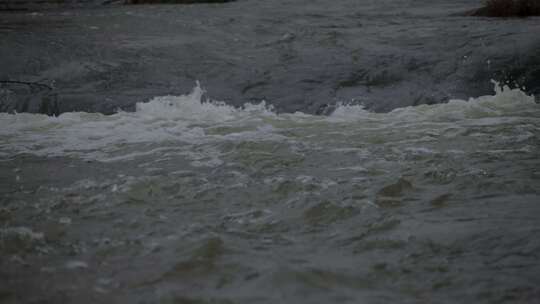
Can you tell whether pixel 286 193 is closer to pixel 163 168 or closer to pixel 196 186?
pixel 196 186

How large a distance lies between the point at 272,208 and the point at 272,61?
4701 mm

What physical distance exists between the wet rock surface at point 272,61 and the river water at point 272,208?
72cm

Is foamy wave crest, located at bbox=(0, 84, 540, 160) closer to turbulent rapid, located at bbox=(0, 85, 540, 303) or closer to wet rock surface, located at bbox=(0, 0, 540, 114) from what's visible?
turbulent rapid, located at bbox=(0, 85, 540, 303)

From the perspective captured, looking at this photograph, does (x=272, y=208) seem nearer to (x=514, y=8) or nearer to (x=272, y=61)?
(x=272, y=61)

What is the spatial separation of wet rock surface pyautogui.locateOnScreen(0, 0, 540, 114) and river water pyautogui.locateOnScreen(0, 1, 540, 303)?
723mm

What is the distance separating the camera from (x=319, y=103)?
764 cm

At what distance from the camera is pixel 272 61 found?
8.74m

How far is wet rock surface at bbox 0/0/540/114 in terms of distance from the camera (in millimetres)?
7809

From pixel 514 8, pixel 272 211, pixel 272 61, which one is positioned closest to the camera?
pixel 272 211

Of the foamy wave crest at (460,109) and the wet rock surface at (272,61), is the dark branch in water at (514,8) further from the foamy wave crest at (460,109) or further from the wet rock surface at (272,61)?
the foamy wave crest at (460,109)

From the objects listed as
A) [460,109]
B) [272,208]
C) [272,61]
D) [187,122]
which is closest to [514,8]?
[460,109]

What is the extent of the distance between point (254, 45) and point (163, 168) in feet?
15.1

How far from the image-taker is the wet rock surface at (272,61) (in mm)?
7809

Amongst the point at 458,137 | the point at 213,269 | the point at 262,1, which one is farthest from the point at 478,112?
the point at 262,1
